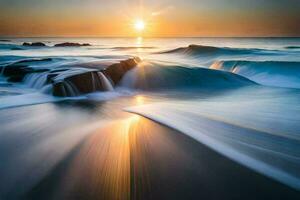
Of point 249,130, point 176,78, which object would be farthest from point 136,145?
point 176,78

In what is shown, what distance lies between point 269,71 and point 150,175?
14.0 meters

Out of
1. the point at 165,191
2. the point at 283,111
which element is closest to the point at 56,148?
the point at 165,191

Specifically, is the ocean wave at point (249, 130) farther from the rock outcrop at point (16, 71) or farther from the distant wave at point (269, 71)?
the distant wave at point (269, 71)

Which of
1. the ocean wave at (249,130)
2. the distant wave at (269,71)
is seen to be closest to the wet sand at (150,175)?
the ocean wave at (249,130)

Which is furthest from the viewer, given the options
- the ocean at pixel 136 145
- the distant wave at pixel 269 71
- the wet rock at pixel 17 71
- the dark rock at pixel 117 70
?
the distant wave at pixel 269 71

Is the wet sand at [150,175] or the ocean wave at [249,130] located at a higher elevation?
the ocean wave at [249,130]

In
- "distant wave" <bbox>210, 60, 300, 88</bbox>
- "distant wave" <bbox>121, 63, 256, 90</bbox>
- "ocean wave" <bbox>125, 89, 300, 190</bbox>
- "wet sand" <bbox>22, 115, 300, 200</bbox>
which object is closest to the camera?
"wet sand" <bbox>22, 115, 300, 200</bbox>

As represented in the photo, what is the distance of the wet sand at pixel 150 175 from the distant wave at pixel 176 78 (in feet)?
19.7

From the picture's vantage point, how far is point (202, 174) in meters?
3.08

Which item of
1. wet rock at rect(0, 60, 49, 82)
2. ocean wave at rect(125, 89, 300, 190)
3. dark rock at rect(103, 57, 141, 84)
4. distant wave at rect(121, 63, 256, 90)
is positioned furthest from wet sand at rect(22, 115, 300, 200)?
wet rock at rect(0, 60, 49, 82)

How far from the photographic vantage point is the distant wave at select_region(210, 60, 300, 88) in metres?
13.3

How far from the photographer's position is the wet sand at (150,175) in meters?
2.70

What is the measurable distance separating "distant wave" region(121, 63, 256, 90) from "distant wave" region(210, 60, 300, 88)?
7.58ft

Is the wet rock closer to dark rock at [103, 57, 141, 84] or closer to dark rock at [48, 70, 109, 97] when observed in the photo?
dark rock at [48, 70, 109, 97]
